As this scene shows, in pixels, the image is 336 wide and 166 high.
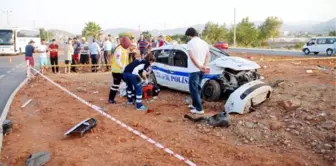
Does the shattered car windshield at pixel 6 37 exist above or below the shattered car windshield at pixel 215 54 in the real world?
above

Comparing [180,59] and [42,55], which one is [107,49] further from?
[180,59]

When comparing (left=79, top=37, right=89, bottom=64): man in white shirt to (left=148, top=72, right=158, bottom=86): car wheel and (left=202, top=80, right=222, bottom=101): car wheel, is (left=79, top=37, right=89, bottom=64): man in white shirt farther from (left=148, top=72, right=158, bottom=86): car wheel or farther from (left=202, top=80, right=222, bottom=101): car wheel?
(left=202, top=80, right=222, bottom=101): car wheel

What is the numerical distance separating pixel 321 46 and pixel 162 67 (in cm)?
2320

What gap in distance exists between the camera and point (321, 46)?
92.9 ft

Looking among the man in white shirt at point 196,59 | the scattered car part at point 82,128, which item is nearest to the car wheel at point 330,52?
the man in white shirt at point 196,59

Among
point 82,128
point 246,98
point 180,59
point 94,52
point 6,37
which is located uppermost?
point 6,37

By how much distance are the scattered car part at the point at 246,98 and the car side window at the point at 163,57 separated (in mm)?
3094

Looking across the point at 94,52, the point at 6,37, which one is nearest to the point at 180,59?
the point at 94,52

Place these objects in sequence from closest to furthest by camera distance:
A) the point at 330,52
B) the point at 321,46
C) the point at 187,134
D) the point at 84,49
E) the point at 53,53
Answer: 1. the point at 187,134
2. the point at 53,53
3. the point at 84,49
4. the point at 330,52
5. the point at 321,46

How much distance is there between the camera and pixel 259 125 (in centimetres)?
607

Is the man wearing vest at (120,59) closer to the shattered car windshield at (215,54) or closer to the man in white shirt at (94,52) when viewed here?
the shattered car windshield at (215,54)

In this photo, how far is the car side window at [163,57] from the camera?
961cm

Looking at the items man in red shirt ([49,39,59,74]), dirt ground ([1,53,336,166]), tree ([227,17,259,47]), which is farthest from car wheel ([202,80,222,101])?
tree ([227,17,259,47])

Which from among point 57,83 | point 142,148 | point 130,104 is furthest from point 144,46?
point 142,148
